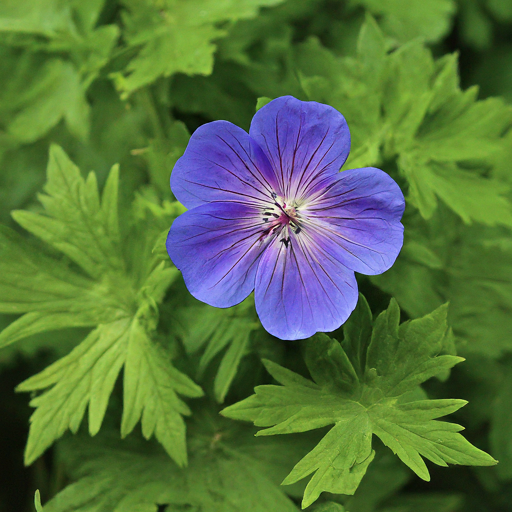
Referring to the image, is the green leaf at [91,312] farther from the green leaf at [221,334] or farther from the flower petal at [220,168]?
the flower petal at [220,168]

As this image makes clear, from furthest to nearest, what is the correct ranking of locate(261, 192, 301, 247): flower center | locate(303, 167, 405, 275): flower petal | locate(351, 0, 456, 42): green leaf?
locate(351, 0, 456, 42): green leaf, locate(261, 192, 301, 247): flower center, locate(303, 167, 405, 275): flower petal

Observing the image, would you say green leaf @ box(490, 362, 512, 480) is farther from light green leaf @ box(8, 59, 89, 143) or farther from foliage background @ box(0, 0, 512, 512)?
light green leaf @ box(8, 59, 89, 143)

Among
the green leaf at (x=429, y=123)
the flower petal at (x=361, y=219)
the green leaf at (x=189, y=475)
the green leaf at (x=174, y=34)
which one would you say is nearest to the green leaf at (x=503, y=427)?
the green leaf at (x=429, y=123)

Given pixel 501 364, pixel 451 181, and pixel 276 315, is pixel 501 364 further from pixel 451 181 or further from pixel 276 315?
pixel 276 315

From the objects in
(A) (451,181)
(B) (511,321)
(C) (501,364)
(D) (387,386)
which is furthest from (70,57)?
(C) (501,364)

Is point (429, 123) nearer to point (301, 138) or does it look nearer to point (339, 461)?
point (301, 138)

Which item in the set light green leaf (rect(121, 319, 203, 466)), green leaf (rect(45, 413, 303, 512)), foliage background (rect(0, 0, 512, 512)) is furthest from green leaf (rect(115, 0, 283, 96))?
green leaf (rect(45, 413, 303, 512))

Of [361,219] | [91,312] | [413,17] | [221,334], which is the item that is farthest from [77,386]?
[413,17]
